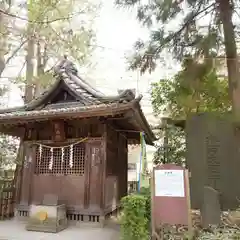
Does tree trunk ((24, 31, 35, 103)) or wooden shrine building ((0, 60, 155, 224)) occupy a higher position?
tree trunk ((24, 31, 35, 103))

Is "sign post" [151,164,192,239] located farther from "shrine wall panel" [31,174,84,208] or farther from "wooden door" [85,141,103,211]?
"shrine wall panel" [31,174,84,208]

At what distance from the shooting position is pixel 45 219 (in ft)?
24.6

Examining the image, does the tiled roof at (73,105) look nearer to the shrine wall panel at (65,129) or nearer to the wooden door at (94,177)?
the shrine wall panel at (65,129)

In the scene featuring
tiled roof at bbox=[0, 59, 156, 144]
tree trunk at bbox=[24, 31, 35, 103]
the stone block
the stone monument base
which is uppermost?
tree trunk at bbox=[24, 31, 35, 103]

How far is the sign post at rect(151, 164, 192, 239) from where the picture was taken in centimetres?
548

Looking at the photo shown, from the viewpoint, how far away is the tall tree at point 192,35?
746 cm

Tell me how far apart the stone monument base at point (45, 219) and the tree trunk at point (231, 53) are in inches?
220

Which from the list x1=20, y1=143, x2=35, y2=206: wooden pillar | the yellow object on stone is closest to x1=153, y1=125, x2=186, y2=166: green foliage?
x1=20, y1=143, x2=35, y2=206: wooden pillar

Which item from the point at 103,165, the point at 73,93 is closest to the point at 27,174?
the point at 103,165

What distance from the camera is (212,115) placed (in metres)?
8.10

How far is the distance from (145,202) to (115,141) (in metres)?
4.19

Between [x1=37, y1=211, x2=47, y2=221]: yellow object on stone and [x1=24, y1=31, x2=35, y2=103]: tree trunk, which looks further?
[x1=24, y1=31, x2=35, y2=103]: tree trunk

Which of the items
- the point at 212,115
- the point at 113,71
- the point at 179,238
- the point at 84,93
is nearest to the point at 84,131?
the point at 84,93

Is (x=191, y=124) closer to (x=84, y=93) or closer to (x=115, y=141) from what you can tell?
(x=115, y=141)
